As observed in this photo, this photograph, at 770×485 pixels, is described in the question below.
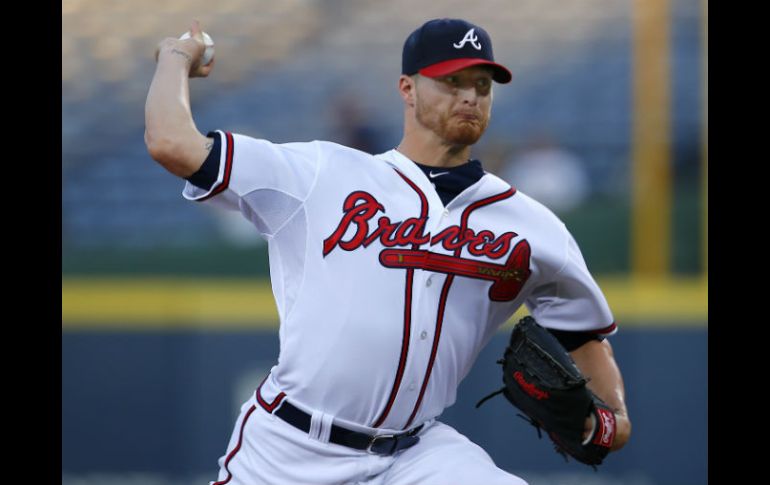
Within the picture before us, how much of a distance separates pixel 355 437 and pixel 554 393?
52cm

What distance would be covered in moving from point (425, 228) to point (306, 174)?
0.34 m

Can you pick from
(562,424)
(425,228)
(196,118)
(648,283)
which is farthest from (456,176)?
(196,118)

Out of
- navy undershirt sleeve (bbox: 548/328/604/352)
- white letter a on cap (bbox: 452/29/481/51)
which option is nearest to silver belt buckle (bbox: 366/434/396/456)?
navy undershirt sleeve (bbox: 548/328/604/352)

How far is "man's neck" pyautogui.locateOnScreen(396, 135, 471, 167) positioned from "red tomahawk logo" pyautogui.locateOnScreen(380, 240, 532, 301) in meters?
0.28

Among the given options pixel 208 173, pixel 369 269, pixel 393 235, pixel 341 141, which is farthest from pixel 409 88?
pixel 341 141

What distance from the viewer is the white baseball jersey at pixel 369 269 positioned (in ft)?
9.23

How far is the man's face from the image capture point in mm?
2922

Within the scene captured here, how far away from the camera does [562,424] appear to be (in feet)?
9.64

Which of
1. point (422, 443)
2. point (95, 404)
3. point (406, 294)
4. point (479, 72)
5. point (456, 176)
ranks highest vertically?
point (479, 72)

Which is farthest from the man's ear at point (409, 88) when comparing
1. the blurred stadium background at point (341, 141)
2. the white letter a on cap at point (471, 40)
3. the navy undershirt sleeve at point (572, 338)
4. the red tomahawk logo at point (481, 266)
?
the blurred stadium background at point (341, 141)

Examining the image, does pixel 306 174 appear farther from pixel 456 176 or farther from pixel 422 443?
pixel 422 443

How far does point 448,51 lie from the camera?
2.93 metres

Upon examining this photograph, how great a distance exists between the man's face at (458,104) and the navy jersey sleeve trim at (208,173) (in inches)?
23.6

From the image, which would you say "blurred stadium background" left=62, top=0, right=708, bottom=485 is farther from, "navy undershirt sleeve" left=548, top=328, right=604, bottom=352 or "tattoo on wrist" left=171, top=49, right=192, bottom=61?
"tattoo on wrist" left=171, top=49, right=192, bottom=61
